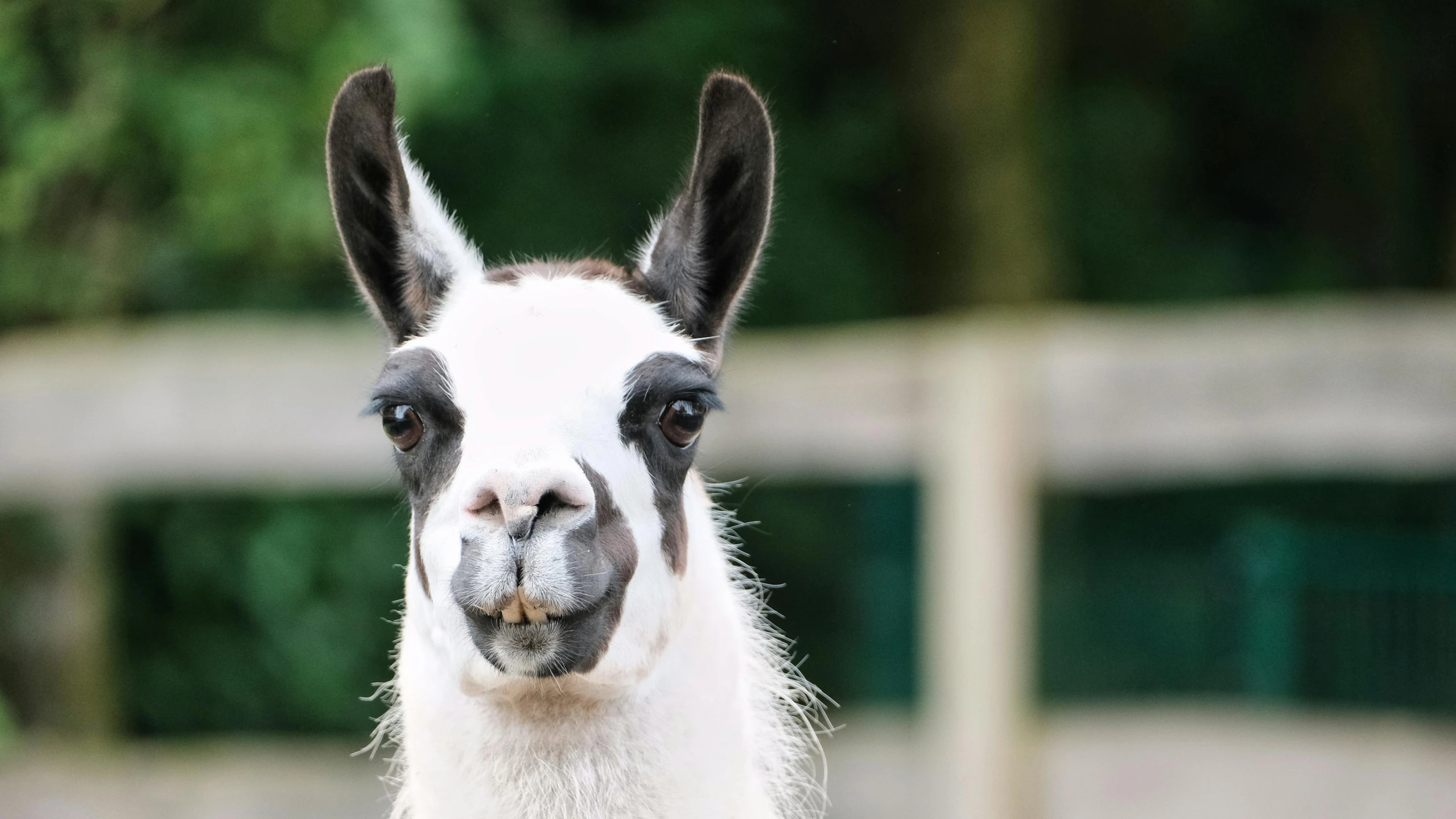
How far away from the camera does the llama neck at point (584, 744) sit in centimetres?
231

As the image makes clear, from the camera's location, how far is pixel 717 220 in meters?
2.53

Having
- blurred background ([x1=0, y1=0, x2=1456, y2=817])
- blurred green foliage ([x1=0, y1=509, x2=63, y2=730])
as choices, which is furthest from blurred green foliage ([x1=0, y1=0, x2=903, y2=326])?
blurred green foliage ([x1=0, y1=509, x2=63, y2=730])

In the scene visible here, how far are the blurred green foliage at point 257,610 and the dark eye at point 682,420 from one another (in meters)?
3.08

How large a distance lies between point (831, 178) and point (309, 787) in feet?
15.0

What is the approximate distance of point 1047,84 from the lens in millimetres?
8305

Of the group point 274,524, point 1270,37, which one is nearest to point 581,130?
point 274,524

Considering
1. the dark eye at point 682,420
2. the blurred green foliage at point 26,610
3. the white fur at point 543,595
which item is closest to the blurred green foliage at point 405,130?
the blurred green foliage at point 26,610

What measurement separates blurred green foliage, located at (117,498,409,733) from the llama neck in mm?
2933

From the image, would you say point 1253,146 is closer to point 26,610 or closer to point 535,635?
point 26,610

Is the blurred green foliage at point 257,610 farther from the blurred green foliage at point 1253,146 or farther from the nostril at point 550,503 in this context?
the blurred green foliage at point 1253,146

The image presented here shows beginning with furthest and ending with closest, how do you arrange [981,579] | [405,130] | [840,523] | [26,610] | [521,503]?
[405,130] < [840,523] < [26,610] < [981,579] < [521,503]

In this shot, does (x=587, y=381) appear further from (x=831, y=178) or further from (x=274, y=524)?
(x=831, y=178)

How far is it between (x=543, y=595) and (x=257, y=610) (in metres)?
3.70

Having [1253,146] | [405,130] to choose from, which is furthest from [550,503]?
[1253,146]
